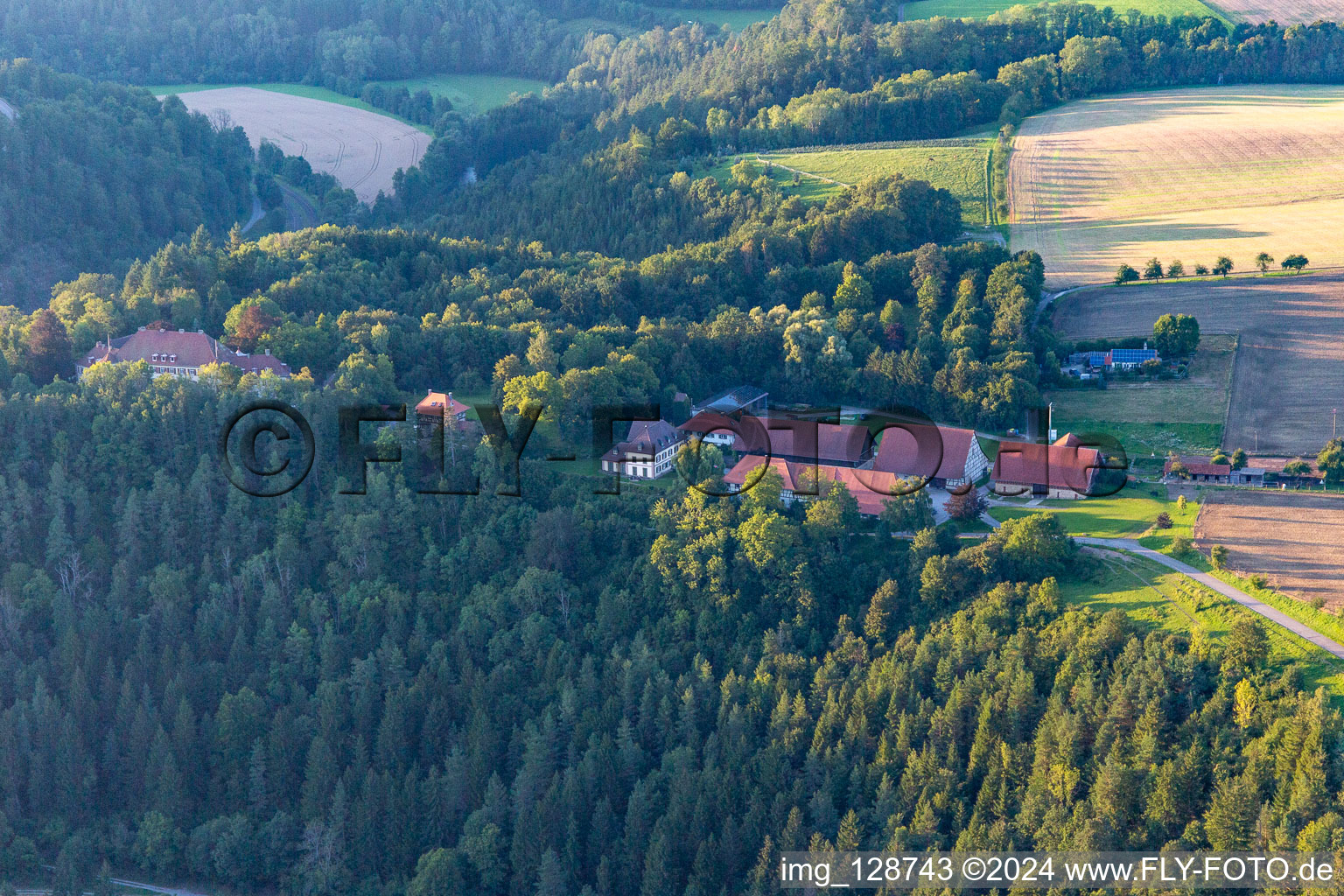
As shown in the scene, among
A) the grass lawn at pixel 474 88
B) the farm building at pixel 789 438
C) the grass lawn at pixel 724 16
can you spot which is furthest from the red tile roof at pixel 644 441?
the grass lawn at pixel 724 16

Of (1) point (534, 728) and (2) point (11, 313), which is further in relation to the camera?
(2) point (11, 313)

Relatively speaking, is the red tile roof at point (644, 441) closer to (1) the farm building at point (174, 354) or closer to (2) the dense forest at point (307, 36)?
(1) the farm building at point (174, 354)

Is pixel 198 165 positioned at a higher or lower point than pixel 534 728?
higher

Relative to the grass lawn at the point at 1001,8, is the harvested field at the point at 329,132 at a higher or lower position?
lower

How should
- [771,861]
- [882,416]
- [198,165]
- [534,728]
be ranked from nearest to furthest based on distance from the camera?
[771,861] < [534,728] < [882,416] < [198,165]

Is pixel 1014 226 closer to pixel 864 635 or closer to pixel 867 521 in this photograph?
pixel 867 521

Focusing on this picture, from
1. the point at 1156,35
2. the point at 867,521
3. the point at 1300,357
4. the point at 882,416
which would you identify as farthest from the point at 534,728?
the point at 1156,35
